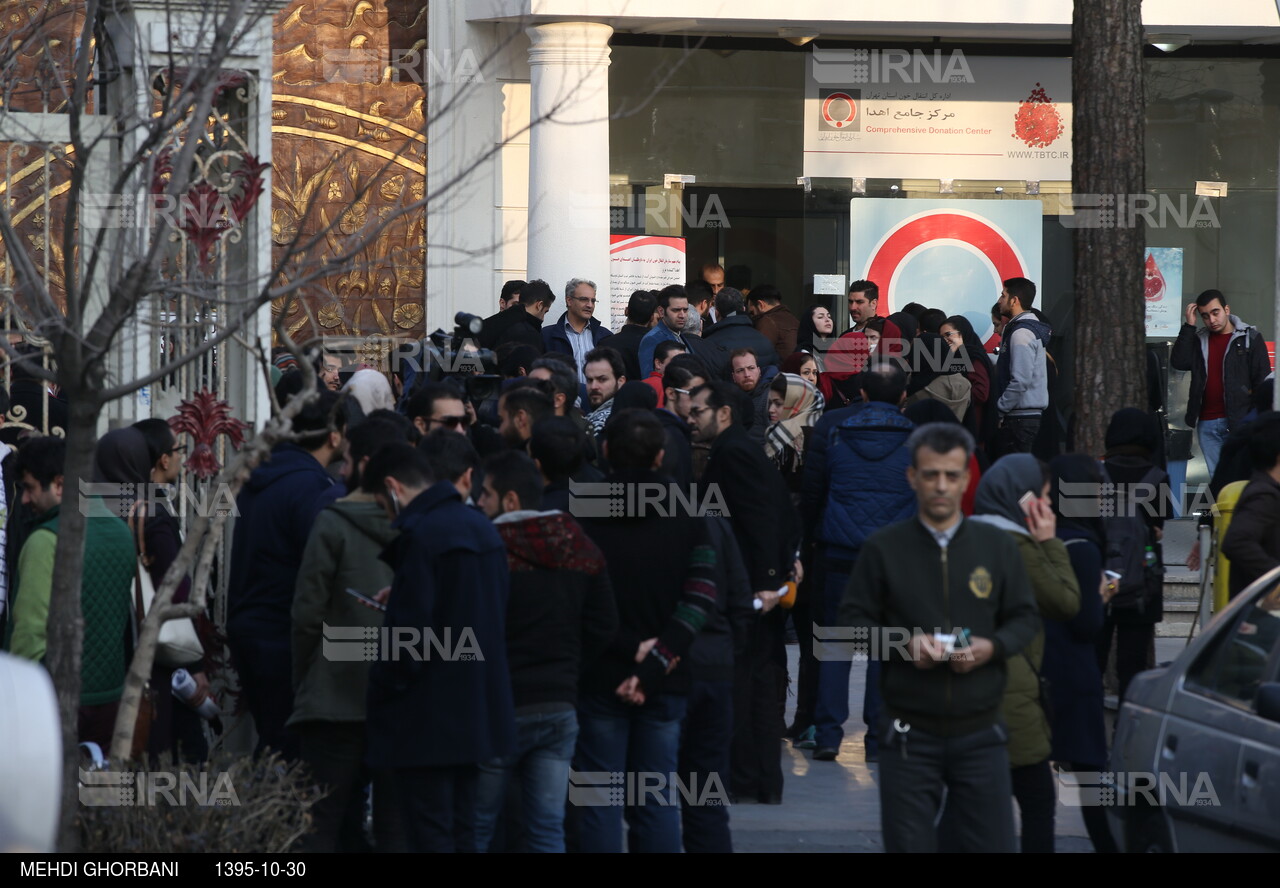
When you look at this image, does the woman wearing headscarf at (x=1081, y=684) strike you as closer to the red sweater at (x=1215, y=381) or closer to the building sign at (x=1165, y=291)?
the red sweater at (x=1215, y=381)

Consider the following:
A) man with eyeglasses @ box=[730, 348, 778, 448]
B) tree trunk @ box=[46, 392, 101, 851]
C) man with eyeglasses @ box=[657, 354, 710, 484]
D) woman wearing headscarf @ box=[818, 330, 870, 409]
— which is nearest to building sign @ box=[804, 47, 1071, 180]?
woman wearing headscarf @ box=[818, 330, 870, 409]

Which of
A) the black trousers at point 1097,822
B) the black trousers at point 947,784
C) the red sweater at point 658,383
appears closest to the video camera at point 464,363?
the red sweater at point 658,383

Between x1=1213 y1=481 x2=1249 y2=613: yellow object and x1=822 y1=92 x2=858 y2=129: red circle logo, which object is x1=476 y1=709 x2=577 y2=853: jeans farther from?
x1=822 y1=92 x2=858 y2=129: red circle logo

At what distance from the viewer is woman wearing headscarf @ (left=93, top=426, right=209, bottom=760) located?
6.54 m

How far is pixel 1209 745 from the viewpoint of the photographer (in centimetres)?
541

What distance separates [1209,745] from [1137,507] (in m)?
2.74

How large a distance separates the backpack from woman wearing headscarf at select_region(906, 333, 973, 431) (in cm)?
344

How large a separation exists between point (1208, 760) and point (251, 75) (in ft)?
15.3

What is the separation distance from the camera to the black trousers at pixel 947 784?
5359 millimetres

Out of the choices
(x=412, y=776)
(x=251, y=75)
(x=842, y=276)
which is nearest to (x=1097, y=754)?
(x=412, y=776)

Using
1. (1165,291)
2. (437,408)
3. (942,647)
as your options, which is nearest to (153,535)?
(437,408)

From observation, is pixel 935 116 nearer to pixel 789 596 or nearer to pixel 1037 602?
pixel 789 596

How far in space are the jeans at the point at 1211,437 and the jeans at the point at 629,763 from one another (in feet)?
29.6

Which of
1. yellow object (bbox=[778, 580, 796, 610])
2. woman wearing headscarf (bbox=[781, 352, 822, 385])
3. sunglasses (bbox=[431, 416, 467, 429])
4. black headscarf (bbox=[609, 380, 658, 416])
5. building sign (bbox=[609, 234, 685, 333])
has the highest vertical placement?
building sign (bbox=[609, 234, 685, 333])
